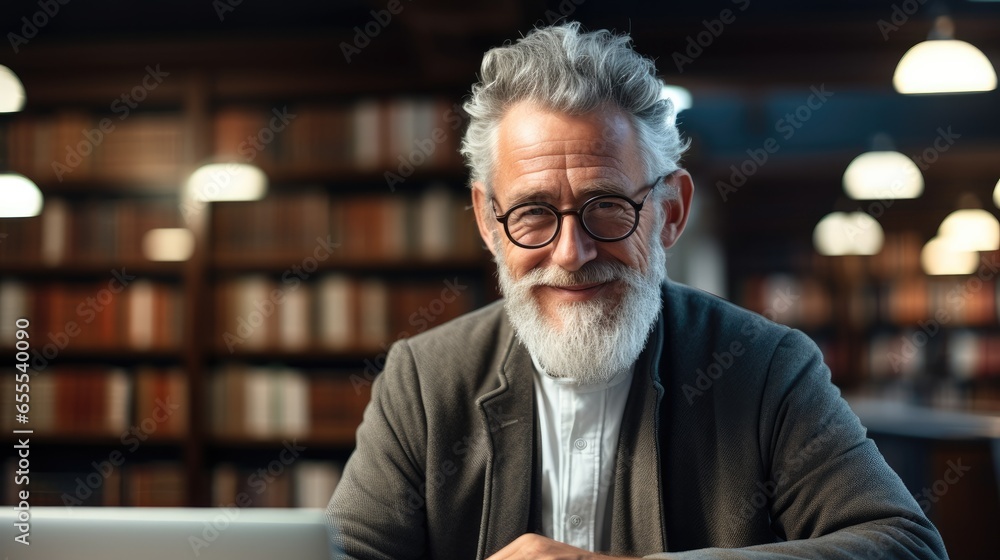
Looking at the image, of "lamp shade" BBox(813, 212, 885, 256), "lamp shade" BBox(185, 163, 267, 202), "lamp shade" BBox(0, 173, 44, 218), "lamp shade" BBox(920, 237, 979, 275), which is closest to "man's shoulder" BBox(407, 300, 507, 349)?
"lamp shade" BBox(185, 163, 267, 202)

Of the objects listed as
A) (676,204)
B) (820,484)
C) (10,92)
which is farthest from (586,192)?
(10,92)

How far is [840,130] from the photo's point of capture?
6.66 meters

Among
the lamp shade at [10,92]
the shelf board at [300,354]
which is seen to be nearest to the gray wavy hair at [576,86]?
the shelf board at [300,354]

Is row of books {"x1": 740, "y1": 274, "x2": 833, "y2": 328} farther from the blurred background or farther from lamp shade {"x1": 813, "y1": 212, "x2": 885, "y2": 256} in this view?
the blurred background

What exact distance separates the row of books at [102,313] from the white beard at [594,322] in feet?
10.8

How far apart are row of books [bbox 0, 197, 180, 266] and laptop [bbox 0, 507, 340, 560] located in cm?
378

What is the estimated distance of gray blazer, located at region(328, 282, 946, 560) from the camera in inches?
54.6

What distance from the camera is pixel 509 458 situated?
149 cm

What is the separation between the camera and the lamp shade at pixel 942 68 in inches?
151

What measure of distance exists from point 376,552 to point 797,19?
398 cm

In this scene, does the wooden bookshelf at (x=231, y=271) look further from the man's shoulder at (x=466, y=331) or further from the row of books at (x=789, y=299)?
the row of books at (x=789, y=299)

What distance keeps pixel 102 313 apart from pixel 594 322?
144 inches

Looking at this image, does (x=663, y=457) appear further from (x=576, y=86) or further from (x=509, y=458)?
(x=576, y=86)

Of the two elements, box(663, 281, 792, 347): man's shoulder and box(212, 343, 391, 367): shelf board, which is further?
box(212, 343, 391, 367): shelf board
